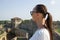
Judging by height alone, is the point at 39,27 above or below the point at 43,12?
below

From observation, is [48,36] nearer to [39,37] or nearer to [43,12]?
[39,37]

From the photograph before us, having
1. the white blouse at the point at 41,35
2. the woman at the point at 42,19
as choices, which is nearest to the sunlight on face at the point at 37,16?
the woman at the point at 42,19

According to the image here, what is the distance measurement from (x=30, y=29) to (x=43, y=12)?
19.4 metres

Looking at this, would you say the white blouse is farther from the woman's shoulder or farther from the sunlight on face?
the sunlight on face

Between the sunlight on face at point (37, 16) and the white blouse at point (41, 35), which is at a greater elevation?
the sunlight on face at point (37, 16)

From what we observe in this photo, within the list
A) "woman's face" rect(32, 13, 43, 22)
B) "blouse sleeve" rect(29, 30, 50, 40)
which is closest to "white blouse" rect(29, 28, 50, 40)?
"blouse sleeve" rect(29, 30, 50, 40)

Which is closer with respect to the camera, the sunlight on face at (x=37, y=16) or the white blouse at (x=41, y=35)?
the white blouse at (x=41, y=35)

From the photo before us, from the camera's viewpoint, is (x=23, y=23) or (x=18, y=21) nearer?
(x=18, y=21)

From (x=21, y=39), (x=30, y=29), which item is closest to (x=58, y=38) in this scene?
(x=21, y=39)

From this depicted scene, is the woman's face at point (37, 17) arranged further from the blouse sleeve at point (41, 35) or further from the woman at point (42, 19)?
the blouse sleeve at point (41, 35)

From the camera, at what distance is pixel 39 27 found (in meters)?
1.49

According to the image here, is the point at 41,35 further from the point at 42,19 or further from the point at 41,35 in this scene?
the point at 42,19

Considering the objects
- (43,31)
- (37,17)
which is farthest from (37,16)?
(43,31)

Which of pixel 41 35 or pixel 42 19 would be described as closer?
pixel 41 35
